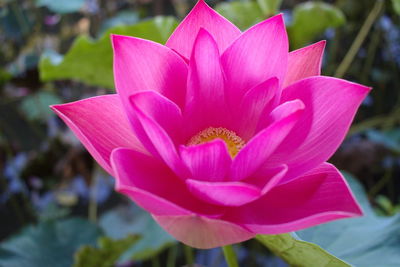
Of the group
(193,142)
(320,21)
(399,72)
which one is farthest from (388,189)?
(193,142)

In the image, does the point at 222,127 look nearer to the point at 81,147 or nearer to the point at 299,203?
the point at 299,203

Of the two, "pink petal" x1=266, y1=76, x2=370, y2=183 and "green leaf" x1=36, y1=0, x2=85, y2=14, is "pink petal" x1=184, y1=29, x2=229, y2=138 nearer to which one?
"pink petal" x1=266, y1=76, x2=370, y2=183

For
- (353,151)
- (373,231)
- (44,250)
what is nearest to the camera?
(373,231)

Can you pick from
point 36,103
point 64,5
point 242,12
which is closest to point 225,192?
point 242,12

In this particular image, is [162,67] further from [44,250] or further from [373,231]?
[44,250]

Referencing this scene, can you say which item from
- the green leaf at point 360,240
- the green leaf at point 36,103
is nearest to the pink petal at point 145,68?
the green leaf at point 360,240

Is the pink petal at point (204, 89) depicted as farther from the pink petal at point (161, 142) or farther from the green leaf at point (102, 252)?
the green leaf at point (102, 252)

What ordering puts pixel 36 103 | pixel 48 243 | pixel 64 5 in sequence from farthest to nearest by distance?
1. pixel 36 103
2. pixel 64 5
3. pixel 48 243
